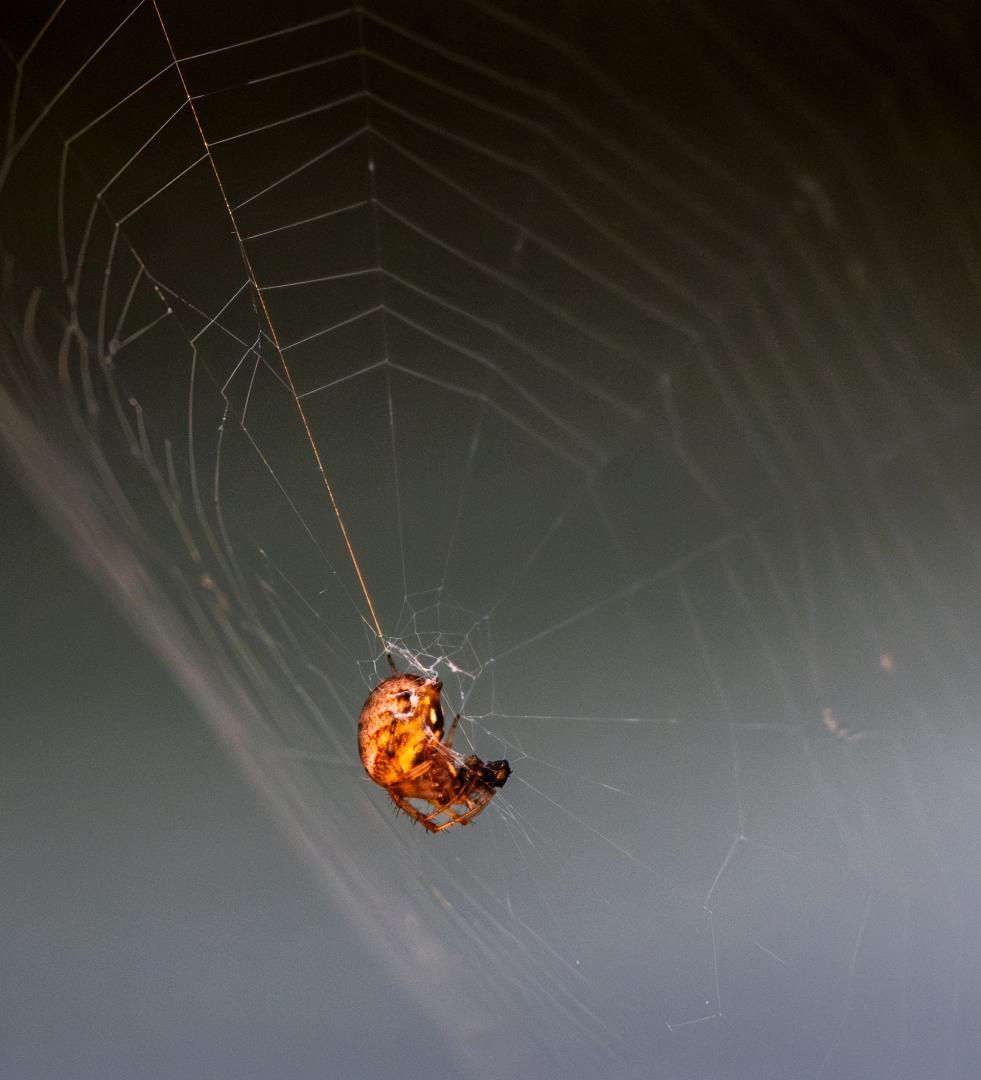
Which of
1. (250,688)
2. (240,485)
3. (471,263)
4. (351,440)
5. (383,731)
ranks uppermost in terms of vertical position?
(471,263)

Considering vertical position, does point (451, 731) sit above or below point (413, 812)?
above

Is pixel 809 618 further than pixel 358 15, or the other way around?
pixel 809 618

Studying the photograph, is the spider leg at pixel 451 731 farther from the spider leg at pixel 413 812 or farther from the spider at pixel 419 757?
the spider leg at pixel 413 812

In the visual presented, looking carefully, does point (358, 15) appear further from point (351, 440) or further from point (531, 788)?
point (531, 788)

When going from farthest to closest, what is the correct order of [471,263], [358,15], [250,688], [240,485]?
[250,688], [240,485], [471,263], [358,15]

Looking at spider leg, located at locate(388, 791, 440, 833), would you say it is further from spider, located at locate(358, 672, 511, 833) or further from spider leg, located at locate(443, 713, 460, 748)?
spider leg, located at locate(443, 713, 460, 748)

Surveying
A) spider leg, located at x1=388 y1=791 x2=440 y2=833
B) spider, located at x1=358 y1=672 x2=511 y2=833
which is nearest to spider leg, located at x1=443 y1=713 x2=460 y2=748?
spider, located at x1=358 y1=672 x2=511 y2=833

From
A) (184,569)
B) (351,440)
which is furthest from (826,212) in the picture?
(184,569)

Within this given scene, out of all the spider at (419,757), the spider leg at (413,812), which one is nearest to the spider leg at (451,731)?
the spider at (419,757)

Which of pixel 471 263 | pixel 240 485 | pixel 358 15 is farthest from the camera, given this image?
pixel 240 485
